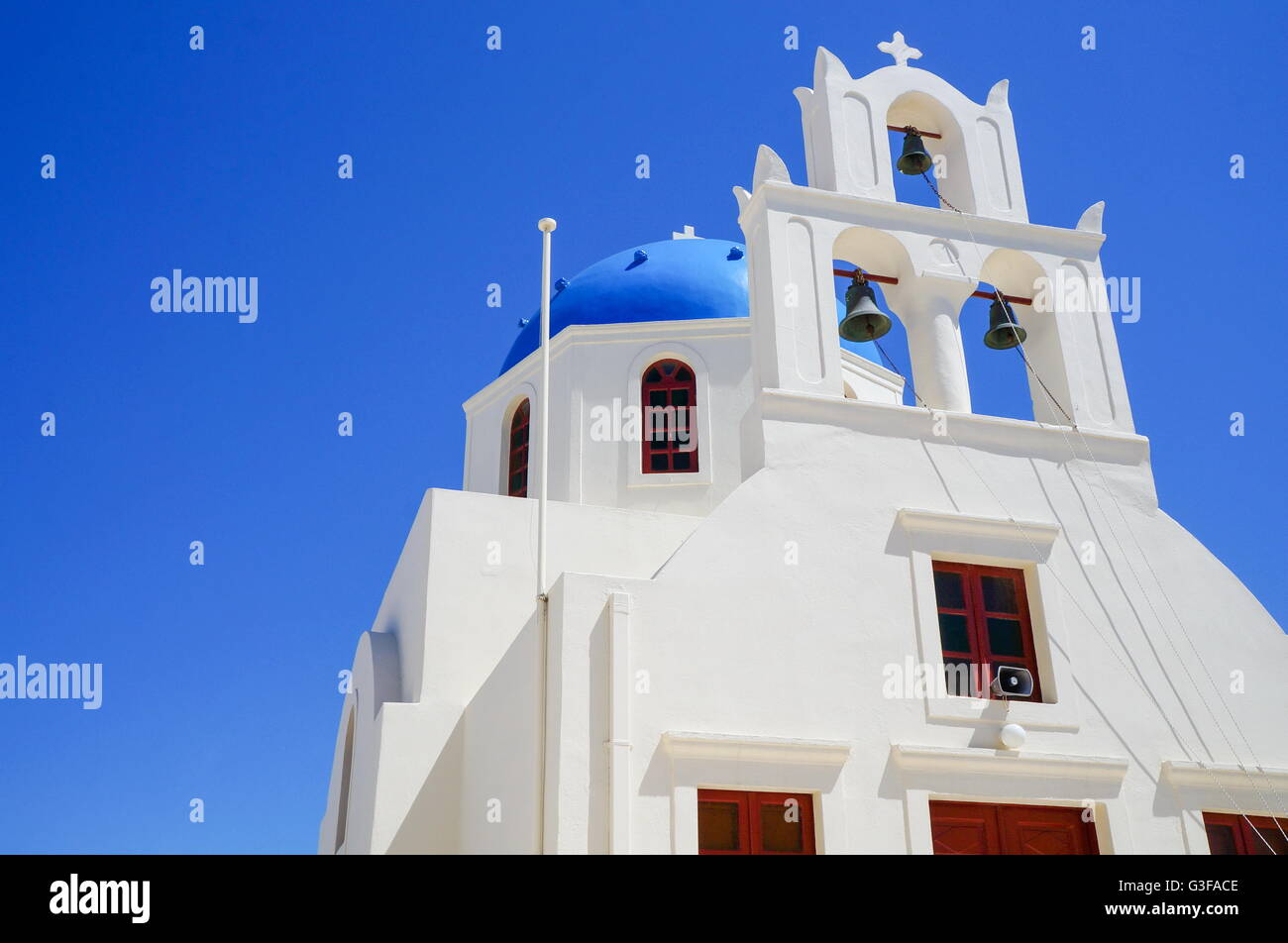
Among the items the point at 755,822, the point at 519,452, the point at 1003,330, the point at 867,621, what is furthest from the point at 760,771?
the point at 519,452

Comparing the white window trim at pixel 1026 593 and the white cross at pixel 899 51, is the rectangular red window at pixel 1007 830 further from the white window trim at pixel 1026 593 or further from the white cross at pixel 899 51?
the white cross at pixel 899 51

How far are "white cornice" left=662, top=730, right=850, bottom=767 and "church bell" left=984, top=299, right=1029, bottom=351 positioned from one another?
4689mm

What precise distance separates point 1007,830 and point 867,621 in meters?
1.85

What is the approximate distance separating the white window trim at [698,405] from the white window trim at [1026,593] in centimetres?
490

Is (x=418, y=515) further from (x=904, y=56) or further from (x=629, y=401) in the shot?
(x=904, y=56)

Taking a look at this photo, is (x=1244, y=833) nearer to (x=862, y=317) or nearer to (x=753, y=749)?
(x=753, y=749)

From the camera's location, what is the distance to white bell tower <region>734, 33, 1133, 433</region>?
11.3 meters

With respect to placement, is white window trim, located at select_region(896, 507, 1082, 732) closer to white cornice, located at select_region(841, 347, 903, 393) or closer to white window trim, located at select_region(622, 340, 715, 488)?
white window trim, located at select_region(622, 340, 715, 488)

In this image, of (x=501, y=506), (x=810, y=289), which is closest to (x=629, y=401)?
(x=501, y=506)

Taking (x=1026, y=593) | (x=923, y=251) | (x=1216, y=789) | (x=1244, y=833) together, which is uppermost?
(x=923, y=251)

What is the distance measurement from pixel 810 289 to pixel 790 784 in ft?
14.8

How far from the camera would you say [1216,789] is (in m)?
10.0

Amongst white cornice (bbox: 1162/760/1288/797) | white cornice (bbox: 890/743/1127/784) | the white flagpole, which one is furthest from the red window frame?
the white flagpole
